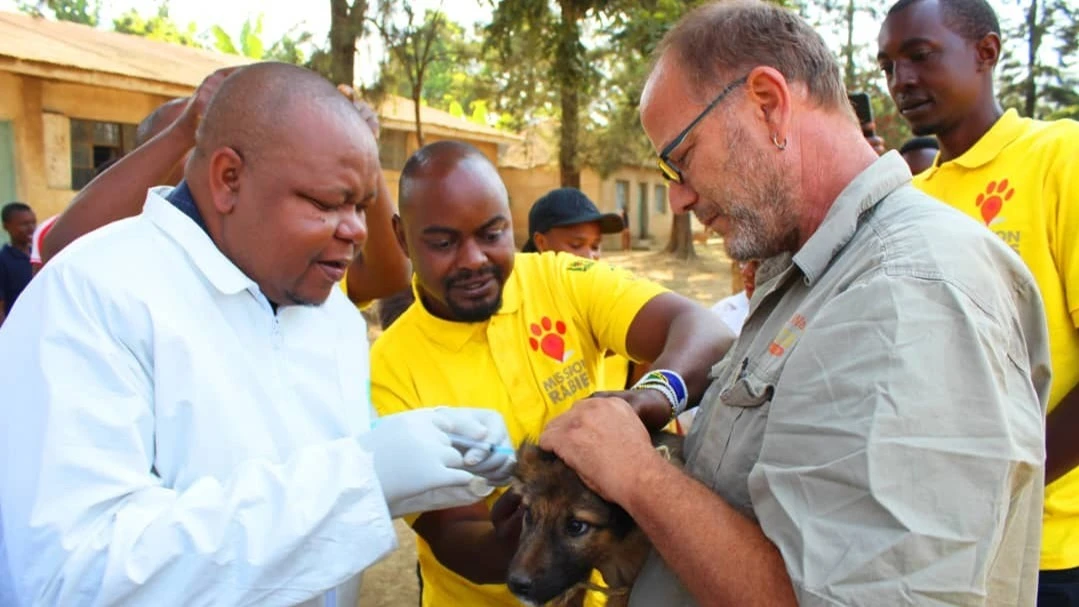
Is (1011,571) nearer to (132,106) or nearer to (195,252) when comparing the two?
(195,252)

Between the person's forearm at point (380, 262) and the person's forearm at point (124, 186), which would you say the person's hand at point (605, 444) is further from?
the person's forearm at point (124, 186)

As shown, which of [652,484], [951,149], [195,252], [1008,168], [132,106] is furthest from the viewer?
[132,106]

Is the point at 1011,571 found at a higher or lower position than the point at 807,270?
lower

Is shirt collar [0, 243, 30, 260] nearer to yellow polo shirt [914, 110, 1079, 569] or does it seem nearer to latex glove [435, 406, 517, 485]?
latex glove [435, 406, 517, 485]

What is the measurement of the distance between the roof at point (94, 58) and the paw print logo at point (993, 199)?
51.6 ft

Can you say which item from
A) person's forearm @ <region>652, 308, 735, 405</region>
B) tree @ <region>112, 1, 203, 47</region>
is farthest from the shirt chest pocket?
tree @ <region>112, 1, 203, 47</region>

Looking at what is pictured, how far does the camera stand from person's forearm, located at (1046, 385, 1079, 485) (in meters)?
2.57

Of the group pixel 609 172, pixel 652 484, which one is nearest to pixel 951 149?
pixel 652 484

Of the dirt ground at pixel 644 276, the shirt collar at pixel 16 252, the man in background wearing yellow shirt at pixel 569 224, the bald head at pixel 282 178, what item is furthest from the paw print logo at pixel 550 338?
the shirt collar at pixel 16 252

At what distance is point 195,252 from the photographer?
2203mm

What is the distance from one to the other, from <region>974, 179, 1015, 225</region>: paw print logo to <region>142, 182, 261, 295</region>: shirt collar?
8.88 feet

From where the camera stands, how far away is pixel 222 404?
6.88 feet

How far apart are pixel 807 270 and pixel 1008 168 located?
1.74m

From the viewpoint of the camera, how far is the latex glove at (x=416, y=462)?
2141mm
